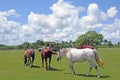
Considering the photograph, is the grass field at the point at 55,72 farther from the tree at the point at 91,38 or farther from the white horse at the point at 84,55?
the tree at the point at 91,38

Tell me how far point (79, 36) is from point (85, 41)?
370 inches

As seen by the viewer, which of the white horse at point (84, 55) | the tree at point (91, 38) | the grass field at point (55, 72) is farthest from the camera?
the tree at point (91, 38)

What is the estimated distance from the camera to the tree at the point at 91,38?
15488 centimetres

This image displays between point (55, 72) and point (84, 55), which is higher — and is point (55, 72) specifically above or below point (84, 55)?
below

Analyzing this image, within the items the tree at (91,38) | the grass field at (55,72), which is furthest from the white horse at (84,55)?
the tree at (91,38)

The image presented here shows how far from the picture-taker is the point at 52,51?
68.1 ft

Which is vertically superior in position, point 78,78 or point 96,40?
point 96,40

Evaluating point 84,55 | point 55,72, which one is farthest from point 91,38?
point 84,55

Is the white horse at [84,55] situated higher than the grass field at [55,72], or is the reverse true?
the white horse at [84,55]

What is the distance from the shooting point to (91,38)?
160m

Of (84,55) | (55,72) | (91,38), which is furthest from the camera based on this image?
(91,38)

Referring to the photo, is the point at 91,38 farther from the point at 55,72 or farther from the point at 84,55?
the point at 84,55

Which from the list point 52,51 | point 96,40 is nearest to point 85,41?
point 96,40

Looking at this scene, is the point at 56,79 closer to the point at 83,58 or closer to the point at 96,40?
the point at 83,58
